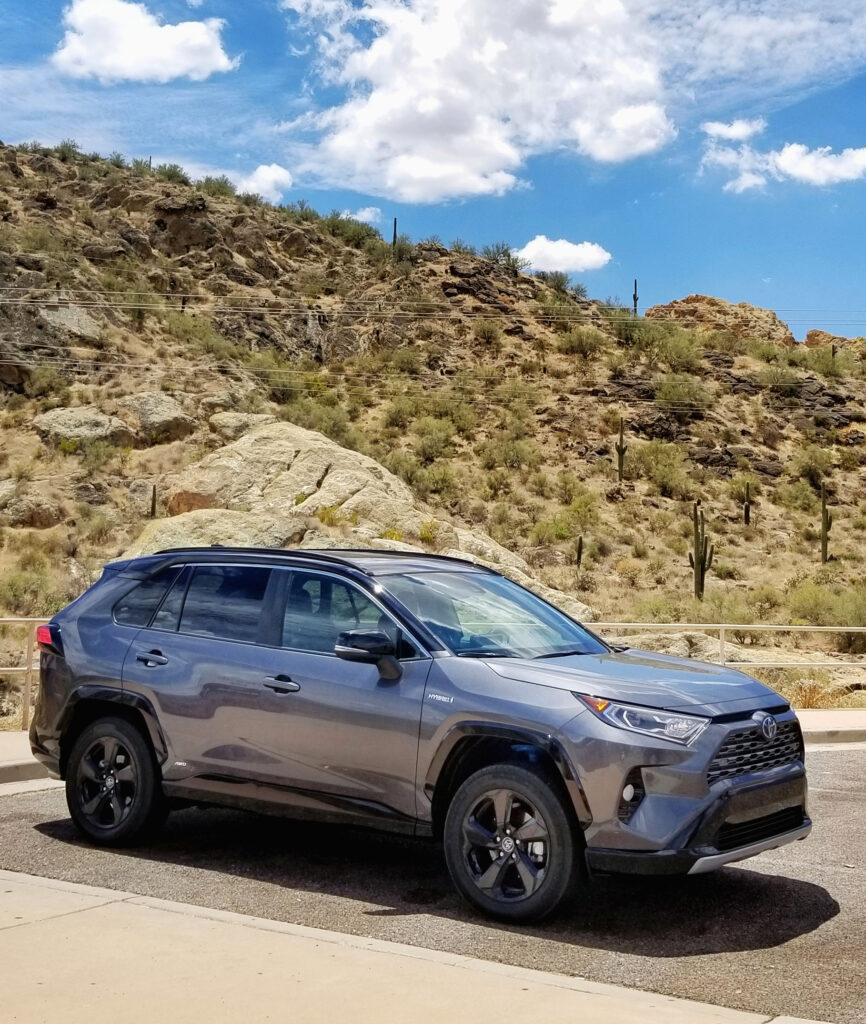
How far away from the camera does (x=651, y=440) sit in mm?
49375

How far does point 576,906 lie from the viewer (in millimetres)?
6289

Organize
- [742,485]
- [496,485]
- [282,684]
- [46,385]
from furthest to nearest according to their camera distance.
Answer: [742,485]
[496,485]
[46,385]
[282,684]

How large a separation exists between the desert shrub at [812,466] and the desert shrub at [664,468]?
451cm

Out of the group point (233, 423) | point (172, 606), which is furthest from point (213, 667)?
point (233, 423)

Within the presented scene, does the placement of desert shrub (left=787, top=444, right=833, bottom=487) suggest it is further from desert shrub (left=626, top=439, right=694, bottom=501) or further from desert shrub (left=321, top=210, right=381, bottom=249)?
desert shrub (left=321, top=210, right=381, bottom=249)

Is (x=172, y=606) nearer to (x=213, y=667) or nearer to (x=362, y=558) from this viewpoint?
(x=213, y=667)

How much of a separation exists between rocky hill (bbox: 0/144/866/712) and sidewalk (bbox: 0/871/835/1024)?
54.3 feet

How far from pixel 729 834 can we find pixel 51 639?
4673mm

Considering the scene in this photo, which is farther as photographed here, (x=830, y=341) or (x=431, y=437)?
(x=830, y=341)

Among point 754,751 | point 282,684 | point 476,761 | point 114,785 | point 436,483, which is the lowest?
point 114,785

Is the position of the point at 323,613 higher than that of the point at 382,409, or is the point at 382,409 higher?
the point at 382,409

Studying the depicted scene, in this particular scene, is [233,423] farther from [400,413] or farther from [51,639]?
[51,639]

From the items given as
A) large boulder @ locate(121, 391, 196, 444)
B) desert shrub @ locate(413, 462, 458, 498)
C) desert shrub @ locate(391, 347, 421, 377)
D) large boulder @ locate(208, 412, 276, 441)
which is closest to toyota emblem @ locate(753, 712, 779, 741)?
large boulder @ locate(208, 412, 276, 441)

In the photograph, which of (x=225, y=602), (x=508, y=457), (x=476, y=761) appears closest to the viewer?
(x=476, y=761)
